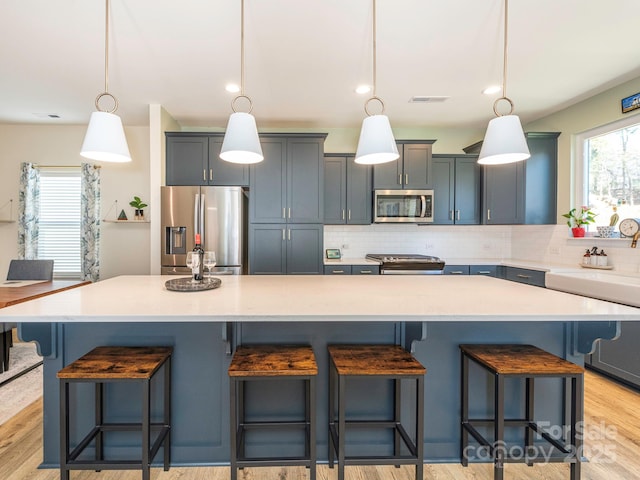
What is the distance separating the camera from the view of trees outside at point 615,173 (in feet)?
10.7

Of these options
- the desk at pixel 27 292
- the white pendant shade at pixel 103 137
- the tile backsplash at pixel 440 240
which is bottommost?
the desk at pixel 27 292

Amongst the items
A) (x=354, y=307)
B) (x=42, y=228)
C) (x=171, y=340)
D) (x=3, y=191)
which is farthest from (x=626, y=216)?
(x=3, y=191)

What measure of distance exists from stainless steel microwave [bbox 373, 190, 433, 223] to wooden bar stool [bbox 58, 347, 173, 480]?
10.2ft

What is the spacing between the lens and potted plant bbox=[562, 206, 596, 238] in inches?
144

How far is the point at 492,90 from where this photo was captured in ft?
11.1

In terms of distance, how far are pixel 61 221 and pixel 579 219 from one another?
6.41 meters

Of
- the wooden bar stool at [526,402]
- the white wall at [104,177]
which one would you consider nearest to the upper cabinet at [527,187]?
the wooden bar stool at [526,402]

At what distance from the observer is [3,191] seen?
4594 mm

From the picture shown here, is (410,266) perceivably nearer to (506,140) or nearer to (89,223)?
(506,140)

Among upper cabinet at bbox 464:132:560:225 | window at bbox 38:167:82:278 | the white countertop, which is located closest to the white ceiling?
upper cabinet at bbox 464:132:560:225

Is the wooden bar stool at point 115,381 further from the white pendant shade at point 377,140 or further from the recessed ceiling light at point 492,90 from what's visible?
the recessed ceiling light at point 492,90

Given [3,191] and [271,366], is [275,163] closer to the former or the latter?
[271,366]

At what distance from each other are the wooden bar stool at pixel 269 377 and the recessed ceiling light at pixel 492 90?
308 cm

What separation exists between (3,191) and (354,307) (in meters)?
5.40
